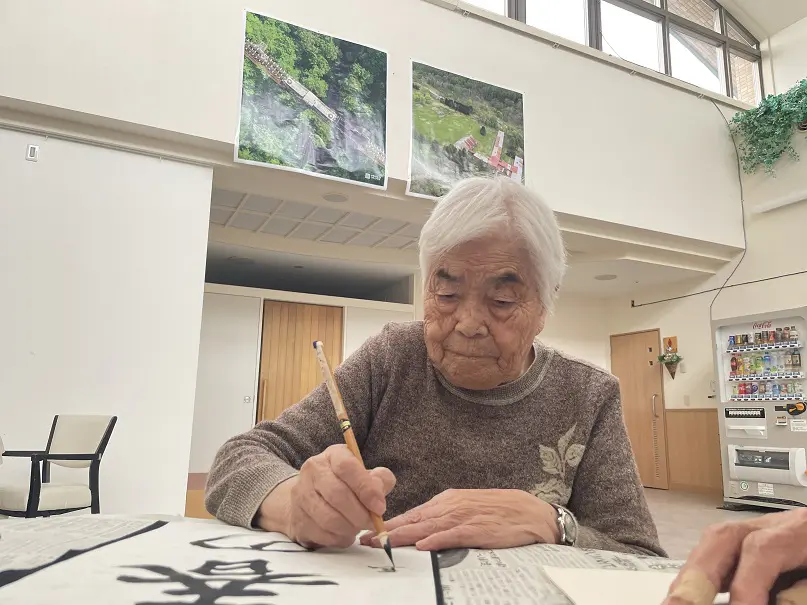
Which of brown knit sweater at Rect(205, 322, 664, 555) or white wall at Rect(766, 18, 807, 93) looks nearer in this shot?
brown knit sweater at Rect(205, 322, 664, 555)

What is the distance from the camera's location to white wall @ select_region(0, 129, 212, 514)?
12.2ft

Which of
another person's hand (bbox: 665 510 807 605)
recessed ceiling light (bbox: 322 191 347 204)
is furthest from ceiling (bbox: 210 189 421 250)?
another person's hand (bbox: 665 510 807 605)

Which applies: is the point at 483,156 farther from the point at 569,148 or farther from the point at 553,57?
the point at 553,57

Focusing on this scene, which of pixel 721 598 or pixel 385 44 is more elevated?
pixel 385 44

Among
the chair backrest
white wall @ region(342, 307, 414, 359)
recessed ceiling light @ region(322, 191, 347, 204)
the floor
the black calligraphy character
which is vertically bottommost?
the floor

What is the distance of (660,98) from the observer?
6660mm

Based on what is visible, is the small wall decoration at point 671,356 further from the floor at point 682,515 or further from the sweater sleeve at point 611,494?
the sweater sleeve at point 611,494

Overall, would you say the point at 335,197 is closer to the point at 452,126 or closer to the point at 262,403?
the point at 452,126

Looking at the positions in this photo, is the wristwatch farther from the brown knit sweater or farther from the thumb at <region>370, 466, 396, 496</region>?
the thumb at <region>370, 466, 396, 496</region>

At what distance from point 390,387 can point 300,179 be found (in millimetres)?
3873

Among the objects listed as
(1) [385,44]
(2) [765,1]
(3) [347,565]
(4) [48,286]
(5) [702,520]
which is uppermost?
(2) [765,1]

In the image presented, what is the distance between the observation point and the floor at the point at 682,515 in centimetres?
379

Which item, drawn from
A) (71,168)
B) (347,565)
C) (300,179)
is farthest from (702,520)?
(71,168)

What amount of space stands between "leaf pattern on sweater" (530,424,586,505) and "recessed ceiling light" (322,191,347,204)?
13.9 feet
